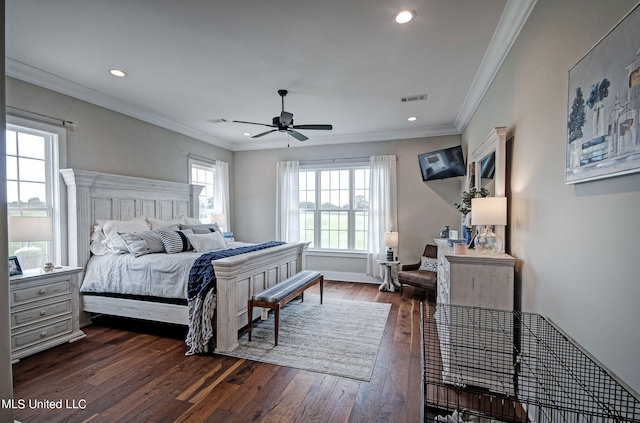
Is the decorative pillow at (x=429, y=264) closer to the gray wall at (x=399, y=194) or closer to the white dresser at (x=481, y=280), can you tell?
the gray wall at (x=399, y=194)

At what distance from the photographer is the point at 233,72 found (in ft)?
10.1

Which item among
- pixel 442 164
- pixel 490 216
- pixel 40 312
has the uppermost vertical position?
pixel 442 164

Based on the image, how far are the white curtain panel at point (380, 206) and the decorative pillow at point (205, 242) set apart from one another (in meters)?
2.70

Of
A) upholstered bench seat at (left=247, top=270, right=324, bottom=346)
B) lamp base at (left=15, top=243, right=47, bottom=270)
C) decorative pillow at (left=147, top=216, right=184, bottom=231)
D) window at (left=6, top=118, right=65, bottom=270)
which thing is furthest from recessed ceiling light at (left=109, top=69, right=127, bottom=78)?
upholstered bench seat at (left=247, top=270, right=324, bottom=346)

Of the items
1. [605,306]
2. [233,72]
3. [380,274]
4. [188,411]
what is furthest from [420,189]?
[188,411]

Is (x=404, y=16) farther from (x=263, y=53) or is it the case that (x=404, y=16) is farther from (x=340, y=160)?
(x=340, y=160)

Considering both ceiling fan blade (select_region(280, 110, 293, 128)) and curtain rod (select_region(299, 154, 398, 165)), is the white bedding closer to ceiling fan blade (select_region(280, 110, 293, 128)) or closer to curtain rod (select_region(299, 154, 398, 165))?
ceiling fan blade (select_region(280, 110, 293, 128))

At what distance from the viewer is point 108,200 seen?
12.4 ft

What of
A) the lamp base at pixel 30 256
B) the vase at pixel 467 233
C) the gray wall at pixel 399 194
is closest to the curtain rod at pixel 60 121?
the lamp base at pixel 30 256

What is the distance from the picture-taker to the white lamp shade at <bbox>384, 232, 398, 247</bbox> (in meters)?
5.11

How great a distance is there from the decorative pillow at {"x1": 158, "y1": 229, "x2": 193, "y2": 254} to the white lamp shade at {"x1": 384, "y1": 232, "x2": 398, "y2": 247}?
309 cm

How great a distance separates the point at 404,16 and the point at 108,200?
3.86 m

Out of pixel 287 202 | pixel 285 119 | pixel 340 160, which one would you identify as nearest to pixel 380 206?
pixel 340 160

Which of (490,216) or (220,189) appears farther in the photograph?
(220,189)
